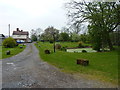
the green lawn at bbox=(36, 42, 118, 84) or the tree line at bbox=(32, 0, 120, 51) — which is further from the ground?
the tree line at bbox=(32, 0, 120, 51)

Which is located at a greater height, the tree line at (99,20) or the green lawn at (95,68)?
the tree line at (99,20)

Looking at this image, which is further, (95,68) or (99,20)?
(99,20)

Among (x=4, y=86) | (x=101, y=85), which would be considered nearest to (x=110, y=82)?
(x=101, y=85)

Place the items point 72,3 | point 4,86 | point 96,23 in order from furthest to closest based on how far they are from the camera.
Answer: point 72,3, point 96,23, point 4,86

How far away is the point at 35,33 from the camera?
85250mm

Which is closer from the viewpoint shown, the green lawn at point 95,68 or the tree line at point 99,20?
the green lawn at point 95,68

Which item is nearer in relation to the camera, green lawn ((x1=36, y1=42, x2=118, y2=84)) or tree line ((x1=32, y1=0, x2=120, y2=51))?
green lawn ((x1=36, y1=42, x2=118, y2=84))

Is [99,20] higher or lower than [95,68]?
higher

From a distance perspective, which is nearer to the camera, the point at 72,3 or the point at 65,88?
the point at 65,88

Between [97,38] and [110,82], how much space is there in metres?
15.6

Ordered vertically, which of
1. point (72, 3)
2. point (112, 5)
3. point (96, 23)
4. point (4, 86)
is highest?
point (72, 3)

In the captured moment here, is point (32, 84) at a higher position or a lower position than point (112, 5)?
lower

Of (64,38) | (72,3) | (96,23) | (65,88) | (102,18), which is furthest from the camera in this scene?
(64,38)

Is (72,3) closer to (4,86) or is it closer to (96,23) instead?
(96,23)
